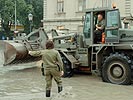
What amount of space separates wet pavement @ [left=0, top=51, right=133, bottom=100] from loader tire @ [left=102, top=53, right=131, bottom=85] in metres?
0.33

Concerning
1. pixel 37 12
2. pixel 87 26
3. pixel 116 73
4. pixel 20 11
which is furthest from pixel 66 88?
pixel 37 12

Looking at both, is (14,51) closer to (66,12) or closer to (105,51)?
(105,51)

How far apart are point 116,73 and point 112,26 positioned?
1.95m

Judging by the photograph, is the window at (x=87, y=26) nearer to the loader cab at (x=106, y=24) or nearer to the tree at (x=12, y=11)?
the loader cab at (x=106, y=24)

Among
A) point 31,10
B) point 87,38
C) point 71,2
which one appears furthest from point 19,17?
point 87,38

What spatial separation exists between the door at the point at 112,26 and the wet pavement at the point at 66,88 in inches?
71.5

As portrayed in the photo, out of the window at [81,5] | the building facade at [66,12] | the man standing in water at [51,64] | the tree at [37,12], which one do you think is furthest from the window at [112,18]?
the tree at [37,12]

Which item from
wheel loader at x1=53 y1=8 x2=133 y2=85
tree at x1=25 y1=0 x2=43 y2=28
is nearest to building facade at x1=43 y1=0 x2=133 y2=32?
tree at x1=25 y1=0 x2=43 y2=28

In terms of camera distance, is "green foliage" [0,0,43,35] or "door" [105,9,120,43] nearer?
"door" [105,9,120,43]

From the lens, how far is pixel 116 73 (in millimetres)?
14078

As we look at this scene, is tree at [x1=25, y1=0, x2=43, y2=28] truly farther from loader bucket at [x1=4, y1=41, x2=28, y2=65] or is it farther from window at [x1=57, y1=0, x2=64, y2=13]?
loader bucket at [x1=4, y1=41, x2=28, y2=65]

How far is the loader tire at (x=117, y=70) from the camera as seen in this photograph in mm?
13719

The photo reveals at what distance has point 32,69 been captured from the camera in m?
19.6

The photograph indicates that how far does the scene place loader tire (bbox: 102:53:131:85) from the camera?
45.0ft
